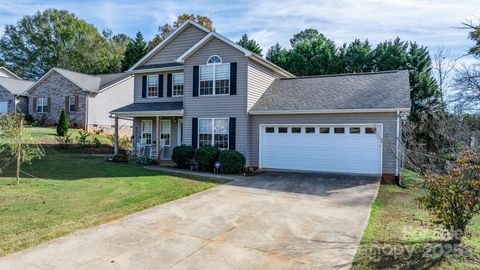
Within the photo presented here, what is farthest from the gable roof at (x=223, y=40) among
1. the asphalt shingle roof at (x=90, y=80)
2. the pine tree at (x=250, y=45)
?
the pine tree at (x=250, y=45)

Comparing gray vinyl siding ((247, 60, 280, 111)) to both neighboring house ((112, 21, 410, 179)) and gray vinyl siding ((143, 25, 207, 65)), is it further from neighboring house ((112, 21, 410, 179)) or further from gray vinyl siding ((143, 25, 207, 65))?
gray vinyl siding ((143, 25, 207, 65))

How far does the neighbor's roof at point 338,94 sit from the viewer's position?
12898 mm

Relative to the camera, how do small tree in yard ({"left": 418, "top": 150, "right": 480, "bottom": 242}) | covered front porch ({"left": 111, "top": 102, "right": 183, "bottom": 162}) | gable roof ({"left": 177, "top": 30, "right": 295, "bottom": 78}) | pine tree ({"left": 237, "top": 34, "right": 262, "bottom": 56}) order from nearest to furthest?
small tree in yard ({"left": 418, "top": 150, "right": 480, "bottom": 242}), gable roof ({"left": 177, "top": 30, "right": 295, "bottom": 78}), covered front porch ({"left": 111, "top": 102, "right": 183, "bottom": 162}), pine tree ({"left": 237, "top": 34, "right": 262, "bottom": 56})

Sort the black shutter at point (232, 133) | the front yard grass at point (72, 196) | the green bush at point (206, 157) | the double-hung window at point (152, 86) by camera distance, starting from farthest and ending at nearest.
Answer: the double-hung window at point (152, 86)
the black shutter at point (232, 133)
the green bush at point (206, 157)
the front yard grass at point (72, 196)

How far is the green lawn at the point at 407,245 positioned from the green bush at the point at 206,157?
7.66m

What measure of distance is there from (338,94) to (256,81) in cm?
386

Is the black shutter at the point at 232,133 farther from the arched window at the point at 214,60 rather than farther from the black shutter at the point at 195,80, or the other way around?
the arched window at the point at 214,60

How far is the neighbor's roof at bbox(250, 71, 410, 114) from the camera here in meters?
12.9

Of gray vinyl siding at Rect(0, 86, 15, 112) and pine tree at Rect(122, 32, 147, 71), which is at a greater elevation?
pine tree at Rect(122, 32, 147, 71)

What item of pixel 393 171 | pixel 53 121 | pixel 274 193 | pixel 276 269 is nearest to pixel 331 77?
pixel 393 171

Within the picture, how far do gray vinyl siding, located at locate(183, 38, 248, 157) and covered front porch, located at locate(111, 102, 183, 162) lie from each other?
1022mm

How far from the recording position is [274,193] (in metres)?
9.80

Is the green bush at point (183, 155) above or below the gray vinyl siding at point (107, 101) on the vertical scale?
below

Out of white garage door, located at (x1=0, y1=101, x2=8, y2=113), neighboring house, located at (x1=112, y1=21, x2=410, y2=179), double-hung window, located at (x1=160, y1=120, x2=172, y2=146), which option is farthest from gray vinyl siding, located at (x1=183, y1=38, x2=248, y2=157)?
white garage door, located at (x1=0, y1=101, x2=8, y2=113)
